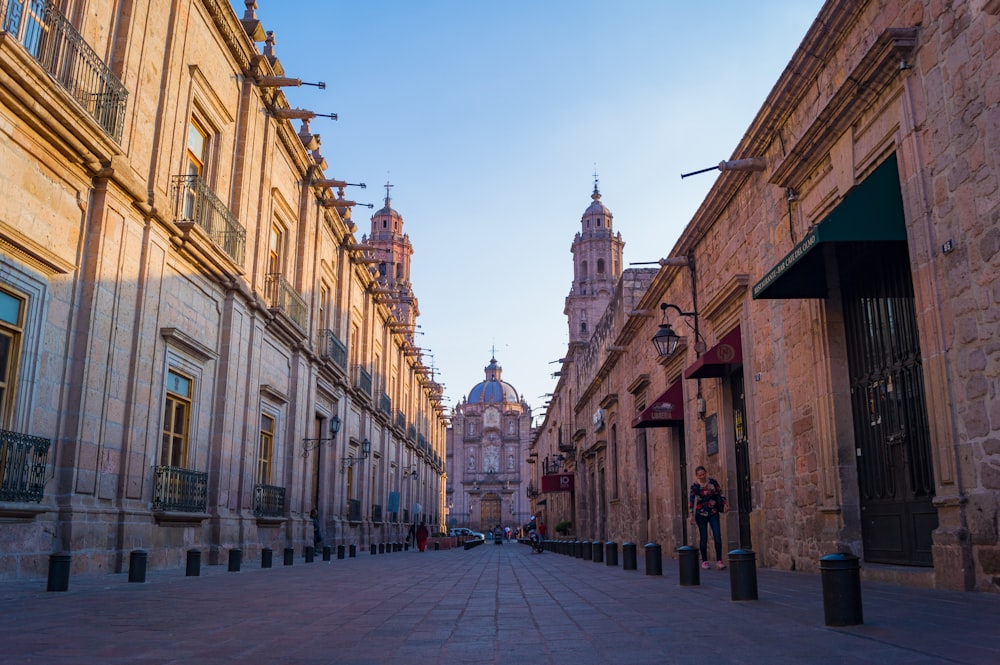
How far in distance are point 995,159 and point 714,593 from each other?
4449 millimetres

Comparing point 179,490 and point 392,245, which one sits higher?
point 392,245

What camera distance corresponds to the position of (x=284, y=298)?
19.1 meters

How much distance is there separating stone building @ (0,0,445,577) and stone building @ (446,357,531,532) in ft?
258

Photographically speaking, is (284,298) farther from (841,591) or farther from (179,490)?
(841,591)

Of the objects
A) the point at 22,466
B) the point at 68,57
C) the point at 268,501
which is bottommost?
the point at 268,501

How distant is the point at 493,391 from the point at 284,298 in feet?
314

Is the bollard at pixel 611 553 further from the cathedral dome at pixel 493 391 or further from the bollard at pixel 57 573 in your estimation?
the cathedral dome at pixel 493 391

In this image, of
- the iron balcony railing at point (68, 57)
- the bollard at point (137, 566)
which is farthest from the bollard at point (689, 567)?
the iron balcony railing at point (68, 57)

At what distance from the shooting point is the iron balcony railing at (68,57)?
9.11 m

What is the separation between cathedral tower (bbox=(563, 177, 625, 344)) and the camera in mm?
65625

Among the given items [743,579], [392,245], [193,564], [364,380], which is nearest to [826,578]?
[743,579]

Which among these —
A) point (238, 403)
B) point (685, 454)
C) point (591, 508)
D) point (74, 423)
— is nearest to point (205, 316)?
point (238, 403)

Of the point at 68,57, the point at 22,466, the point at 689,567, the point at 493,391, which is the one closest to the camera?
the point at 689,567

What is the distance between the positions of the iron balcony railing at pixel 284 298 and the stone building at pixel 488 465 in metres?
79.3
